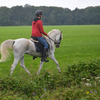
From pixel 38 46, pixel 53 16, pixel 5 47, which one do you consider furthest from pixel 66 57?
pixel 53 16

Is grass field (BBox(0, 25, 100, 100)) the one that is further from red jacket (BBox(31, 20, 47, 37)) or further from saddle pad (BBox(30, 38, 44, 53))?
red jacket (BBox(31, 20, 47, 37))

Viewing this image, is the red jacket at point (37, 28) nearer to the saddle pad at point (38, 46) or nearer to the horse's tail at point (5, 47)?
the saddle pad at point (38, 46)

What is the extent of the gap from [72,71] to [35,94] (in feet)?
6.62

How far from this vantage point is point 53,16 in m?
112

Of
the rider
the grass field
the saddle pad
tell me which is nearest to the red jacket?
the rider

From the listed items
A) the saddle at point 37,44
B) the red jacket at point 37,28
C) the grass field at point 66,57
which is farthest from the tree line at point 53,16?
the red jacket at point 37,28

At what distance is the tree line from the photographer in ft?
345

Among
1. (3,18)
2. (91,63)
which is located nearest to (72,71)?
(91,63)

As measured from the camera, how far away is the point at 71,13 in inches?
4653

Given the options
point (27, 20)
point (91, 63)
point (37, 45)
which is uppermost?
point (37, 45)

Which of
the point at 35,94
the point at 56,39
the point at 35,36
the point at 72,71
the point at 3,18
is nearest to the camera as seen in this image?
the point at 35,94

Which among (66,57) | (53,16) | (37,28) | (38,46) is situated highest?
(37,28)

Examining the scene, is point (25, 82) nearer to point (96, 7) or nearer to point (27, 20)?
point (27, 20)

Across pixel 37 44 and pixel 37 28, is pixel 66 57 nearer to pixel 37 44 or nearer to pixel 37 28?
pixel 37 44
